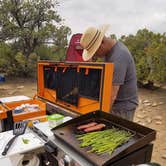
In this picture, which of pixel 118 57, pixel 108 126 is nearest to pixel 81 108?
pixel 108 126

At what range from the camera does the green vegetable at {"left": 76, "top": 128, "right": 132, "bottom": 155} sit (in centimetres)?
78

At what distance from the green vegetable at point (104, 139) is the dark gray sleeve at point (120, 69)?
0.38m

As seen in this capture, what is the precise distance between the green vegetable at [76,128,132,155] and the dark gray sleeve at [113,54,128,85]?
15.0 inches

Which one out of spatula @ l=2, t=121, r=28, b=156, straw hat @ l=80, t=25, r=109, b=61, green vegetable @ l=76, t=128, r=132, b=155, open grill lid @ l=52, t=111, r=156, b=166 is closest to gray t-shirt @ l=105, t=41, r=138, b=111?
straw hat @ l=80, t=25, r=109, b=61

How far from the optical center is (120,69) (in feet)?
4.15

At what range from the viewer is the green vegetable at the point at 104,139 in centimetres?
78

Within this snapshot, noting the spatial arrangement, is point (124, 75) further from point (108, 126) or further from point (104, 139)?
point (104, 139)

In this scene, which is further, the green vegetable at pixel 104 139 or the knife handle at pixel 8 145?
the knife handle at pixel 8 145

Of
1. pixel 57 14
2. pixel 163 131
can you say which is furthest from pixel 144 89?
pixel 57 14

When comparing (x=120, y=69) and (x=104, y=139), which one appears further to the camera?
(x=120, y=69)

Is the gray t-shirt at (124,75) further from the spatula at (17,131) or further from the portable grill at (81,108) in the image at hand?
the spatula at (17,131)

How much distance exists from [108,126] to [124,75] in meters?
0.42

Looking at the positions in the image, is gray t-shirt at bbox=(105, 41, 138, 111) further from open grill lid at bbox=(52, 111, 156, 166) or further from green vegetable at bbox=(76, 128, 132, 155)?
green vegetable at bbox=(76, 128, 132, 155)

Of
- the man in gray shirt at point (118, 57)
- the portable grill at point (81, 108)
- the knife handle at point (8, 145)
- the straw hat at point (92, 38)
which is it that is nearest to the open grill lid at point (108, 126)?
the portable grill at point (81, 108)
